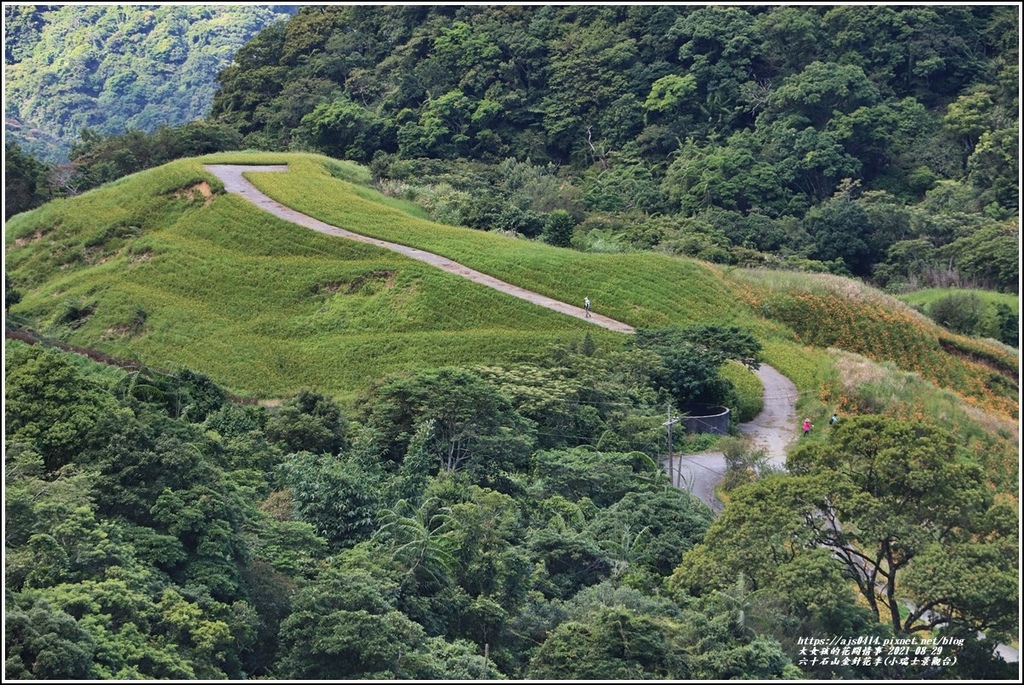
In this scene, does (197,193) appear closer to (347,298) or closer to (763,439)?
(347,298)

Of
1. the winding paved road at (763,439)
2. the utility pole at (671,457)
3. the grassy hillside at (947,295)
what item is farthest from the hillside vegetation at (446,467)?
the grassy hillside at (947,295)

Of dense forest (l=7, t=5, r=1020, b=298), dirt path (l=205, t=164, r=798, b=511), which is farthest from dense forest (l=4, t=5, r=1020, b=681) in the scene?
dirt path (l=205, t=164, r=798, b=511)

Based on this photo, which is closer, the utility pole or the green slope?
the utility pole

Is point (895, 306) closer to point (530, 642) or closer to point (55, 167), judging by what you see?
point (530, 642)

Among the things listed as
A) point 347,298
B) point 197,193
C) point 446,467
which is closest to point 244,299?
point 347,298

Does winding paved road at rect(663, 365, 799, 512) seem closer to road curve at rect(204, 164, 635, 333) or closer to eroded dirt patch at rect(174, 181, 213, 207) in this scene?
road curve at rect(204, 164, 635, 333)

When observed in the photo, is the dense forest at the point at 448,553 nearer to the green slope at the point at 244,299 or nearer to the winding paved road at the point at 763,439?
the winding paved road at the point at 763,439
